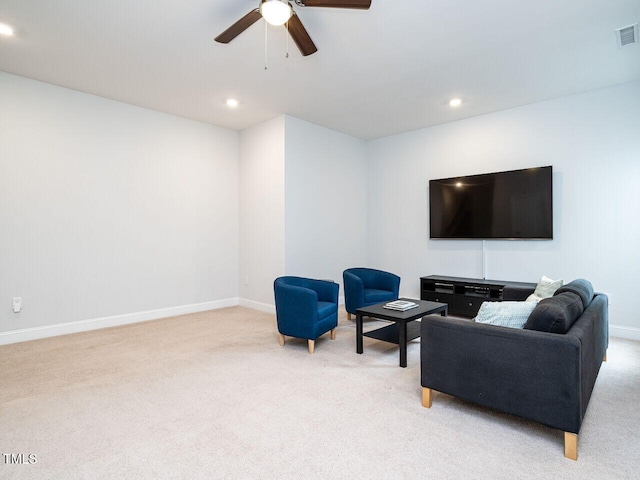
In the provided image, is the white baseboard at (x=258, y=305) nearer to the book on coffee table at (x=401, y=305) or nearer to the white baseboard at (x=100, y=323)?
the white baseboard at (x=100, y=323)

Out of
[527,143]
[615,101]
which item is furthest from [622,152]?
[527,143]

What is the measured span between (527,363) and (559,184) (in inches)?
135

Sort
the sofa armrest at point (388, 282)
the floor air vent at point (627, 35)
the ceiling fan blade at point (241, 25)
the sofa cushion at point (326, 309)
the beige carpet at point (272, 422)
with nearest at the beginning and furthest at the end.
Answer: the beige carpet at point (272, 422) → the ceiling fan blade at point (241, 25) → the floor air vent at point (627, 35) → the sofa cushion at point (326, 309) → the sofa armrest at point (388, 282)

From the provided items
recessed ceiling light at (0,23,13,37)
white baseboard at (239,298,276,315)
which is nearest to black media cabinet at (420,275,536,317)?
white baseboard at (239,298,276,315)

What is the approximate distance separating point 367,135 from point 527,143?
2515 mm

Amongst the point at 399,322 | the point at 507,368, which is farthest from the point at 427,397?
the point at 399,322

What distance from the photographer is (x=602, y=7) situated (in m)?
2.69

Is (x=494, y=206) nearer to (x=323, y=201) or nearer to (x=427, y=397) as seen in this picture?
(x=323, y=201)

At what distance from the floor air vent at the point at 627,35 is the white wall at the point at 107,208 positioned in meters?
4.98

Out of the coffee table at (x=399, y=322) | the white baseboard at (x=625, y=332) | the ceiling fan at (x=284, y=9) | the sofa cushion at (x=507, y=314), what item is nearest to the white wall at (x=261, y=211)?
the coffee table at (x=399, y=322)

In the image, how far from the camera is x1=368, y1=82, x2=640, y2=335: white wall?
13.2ft

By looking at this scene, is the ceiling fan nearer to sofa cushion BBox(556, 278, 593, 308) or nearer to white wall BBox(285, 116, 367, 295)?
sofa cushion BBox(556, 278, 593, 308)

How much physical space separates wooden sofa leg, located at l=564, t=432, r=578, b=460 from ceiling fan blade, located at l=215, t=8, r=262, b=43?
3113 millimetres

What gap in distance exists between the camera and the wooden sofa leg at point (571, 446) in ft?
6.09
